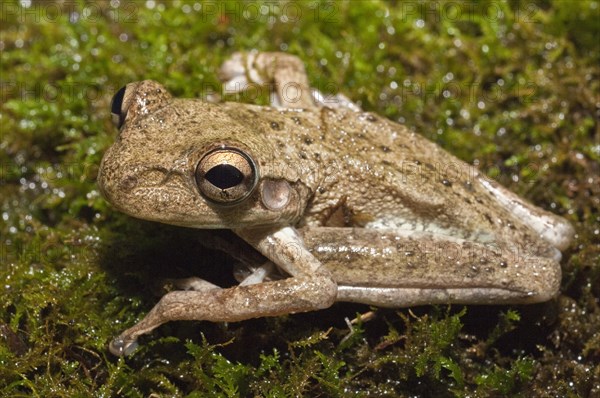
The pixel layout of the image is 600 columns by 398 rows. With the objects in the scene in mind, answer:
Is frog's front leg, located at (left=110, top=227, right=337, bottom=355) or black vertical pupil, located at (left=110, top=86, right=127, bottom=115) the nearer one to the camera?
frog's front leg, located at (left=110, top=227, right=337, bottom=355)

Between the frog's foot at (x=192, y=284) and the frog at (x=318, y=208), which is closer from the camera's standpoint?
the frog at (x=318, y=208)

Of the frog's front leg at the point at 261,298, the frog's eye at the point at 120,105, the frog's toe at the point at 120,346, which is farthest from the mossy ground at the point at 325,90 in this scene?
the frog's eye at the point at 120,105

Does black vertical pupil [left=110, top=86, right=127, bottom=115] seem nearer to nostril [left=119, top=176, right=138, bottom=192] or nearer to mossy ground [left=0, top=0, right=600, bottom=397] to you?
nostril [left=119, top=176, right=138, bottom=192]

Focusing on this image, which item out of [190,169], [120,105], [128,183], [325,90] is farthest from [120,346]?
[325,90]

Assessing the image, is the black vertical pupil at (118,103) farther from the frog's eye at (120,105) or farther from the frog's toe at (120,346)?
the frog's toe at (120,346)

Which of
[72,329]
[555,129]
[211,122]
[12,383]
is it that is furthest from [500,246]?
[12,383]

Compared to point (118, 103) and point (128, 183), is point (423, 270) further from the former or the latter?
point (118, 103)

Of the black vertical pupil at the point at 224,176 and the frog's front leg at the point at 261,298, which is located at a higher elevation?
the black vertical pupil at the point at 224,176

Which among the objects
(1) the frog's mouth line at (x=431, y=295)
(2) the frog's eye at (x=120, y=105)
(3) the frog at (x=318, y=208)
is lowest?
(1) the frog's mouth line at (x=431, y=295)

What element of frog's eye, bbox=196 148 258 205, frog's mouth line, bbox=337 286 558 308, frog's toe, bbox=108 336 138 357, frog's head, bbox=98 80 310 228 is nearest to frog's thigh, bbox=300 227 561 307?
frog's mouth line, bbox=337 286 558 308
